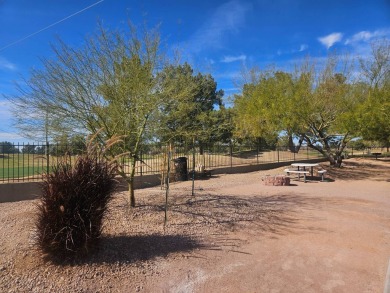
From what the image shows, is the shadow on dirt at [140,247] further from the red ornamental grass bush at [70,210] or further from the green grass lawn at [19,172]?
the green grass lawn at [19,172]

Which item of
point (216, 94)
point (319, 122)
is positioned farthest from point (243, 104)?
point (216, 94)

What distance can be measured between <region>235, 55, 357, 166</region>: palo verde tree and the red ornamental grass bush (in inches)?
520

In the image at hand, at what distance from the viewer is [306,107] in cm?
1680

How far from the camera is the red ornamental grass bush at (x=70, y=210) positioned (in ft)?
15.5

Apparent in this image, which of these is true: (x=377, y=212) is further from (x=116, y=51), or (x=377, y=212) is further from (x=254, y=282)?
(x=116, y=51)

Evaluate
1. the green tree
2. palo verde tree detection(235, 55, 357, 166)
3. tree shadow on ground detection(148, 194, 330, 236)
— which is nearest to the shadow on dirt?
tree shadow on ground detection(148, 194, 330, 236)

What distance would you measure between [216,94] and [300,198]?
2338 centimetres

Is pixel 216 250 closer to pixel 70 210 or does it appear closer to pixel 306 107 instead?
pixel 70 210

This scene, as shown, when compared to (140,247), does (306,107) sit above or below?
above

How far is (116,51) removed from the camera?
772 centimetres

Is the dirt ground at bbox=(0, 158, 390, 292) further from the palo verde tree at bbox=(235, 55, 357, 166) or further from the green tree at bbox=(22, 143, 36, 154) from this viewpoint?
the palo verde tree at bbox=(235, 55, 357, 166)

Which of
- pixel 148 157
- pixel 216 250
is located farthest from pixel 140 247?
pixel 148 157

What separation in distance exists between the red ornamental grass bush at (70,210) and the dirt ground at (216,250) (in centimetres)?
24

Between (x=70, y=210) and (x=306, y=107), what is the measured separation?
14279 mm
